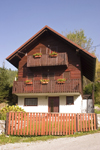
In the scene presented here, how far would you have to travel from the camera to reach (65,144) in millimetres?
8641

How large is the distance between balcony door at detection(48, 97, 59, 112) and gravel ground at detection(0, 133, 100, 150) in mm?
11128

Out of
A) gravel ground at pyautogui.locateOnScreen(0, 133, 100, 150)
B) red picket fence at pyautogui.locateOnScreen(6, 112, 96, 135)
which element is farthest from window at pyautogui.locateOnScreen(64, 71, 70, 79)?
gravel ground at pyautogui.locateOnScreen(0, 133, 100, 150)

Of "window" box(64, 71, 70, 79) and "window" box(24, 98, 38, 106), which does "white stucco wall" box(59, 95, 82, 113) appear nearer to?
"window" box(64, 71, 70, 79)

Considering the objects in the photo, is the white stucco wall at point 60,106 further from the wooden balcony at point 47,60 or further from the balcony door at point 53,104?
the wooden balcony at point 47,60

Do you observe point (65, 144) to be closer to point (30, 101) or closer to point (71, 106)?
point (71, 106)

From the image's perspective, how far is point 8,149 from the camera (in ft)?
27.8

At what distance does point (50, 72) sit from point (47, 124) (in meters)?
11.7

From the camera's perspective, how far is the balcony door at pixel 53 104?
20.8m

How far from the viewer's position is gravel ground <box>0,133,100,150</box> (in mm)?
8124

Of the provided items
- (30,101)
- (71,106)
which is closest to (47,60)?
(30,101)

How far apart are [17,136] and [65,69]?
12.2m

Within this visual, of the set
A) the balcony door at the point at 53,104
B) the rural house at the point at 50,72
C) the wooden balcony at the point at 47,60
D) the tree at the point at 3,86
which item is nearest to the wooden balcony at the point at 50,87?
the rural house at the point at 50,72

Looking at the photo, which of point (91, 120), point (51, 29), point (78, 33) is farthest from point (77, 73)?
point (78, 33)

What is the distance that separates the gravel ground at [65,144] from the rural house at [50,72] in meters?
9.94
